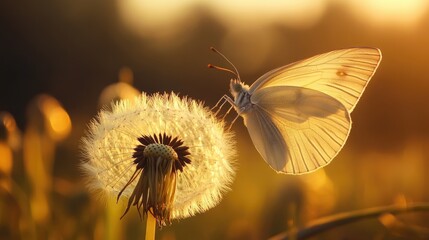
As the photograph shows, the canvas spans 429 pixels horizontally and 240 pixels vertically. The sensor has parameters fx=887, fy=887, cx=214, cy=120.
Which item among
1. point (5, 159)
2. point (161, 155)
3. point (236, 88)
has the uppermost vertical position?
point (5, 159)

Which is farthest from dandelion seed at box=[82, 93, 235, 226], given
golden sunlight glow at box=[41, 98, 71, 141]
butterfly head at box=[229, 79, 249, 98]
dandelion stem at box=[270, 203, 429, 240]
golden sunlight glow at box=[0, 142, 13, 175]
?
golden sunlight glow at box=[41, 98, 71, 141]

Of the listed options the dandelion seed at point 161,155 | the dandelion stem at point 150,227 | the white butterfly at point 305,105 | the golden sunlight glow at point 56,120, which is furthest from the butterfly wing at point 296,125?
the golden sunlight glow at point 56,120

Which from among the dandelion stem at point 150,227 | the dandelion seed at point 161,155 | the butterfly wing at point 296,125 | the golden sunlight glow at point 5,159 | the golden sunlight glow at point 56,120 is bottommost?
the dandelion stem at point 150,227

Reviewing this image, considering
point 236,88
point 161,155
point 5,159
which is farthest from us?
point 5,159

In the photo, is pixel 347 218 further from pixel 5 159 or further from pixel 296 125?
pixel 5 159

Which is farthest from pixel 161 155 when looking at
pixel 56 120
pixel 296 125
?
pixel 56 120

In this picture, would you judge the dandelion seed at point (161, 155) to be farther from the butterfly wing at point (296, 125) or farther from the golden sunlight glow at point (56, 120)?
the golden sunlight glow at point (56, 120)
